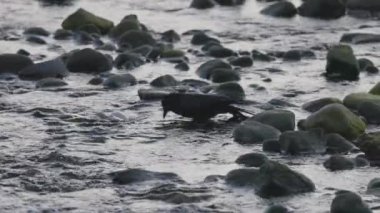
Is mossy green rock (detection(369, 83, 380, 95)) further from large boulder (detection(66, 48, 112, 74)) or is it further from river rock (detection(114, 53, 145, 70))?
large boulder (detection(66, 48, 112, 74))

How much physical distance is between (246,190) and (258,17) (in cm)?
686

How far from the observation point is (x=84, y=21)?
12.7 metres

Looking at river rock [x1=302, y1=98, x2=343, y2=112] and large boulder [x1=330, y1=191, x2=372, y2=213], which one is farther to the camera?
river rock [x1=302, y1=98, x2=343, y2=112]

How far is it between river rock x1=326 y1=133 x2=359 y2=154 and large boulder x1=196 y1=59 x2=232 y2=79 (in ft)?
8.19

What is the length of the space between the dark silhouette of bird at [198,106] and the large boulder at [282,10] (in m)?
5.16

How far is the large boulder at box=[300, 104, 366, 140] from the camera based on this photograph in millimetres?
8047

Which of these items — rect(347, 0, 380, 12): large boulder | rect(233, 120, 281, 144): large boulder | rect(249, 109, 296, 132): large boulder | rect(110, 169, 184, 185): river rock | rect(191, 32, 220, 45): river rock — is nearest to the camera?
rect(110, 169, 184, 185): river rock

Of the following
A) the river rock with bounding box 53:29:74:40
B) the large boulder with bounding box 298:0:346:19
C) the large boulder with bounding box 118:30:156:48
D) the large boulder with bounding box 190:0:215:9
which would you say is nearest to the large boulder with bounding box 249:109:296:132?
the large boulder with bounding box 118:30:156:48

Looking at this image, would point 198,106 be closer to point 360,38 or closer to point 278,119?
point 278,119

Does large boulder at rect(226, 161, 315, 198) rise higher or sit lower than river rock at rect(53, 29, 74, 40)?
lower

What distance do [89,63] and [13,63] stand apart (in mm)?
702

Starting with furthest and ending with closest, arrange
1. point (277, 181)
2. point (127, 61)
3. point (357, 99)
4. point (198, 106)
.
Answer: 1. point (127, 61)
2. point (357, 99)
3. point (198, 106)
4. point (277, 181)

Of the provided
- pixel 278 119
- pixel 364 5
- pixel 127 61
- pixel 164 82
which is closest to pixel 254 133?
pixel 278 119

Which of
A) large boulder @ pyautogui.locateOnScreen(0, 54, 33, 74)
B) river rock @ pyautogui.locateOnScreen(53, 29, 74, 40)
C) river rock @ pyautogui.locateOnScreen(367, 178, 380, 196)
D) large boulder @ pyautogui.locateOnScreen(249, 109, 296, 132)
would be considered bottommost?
river rock @ pyautogui.locateOnScreen(367, 178, 380, 196)
